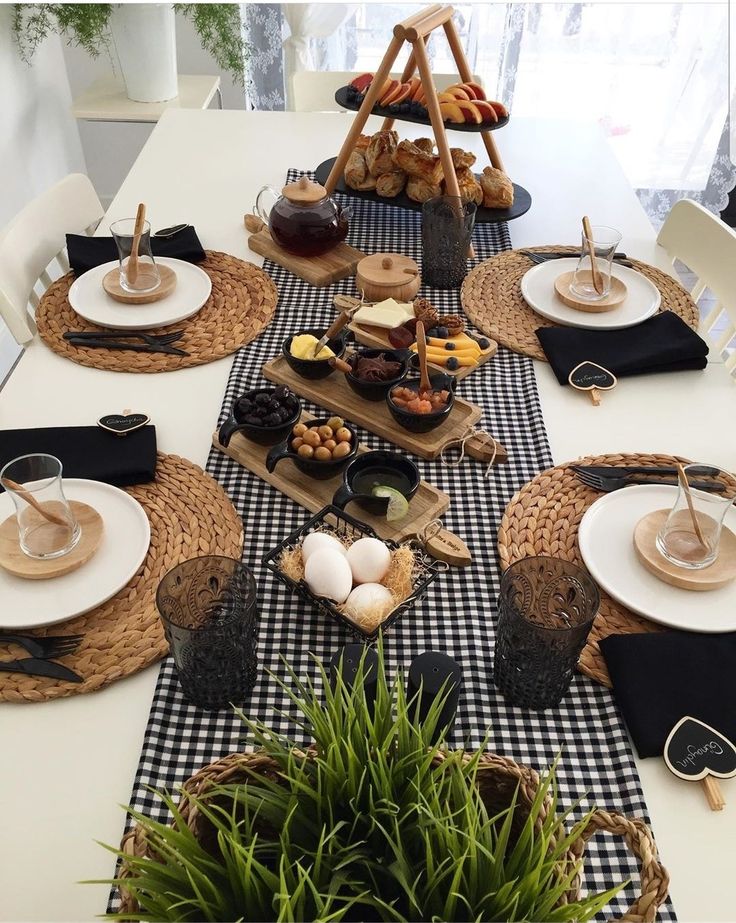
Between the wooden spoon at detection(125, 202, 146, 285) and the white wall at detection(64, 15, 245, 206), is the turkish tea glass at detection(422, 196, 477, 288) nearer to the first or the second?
the wooden spoon at detection(125, 202, 146, 285)

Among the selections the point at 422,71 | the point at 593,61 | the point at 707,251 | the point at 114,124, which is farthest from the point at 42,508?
the point at 593,61

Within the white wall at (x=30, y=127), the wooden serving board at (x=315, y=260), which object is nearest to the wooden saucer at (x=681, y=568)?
the wooden serving board at (x=315, y=260)

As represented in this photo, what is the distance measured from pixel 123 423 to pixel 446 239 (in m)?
0.72

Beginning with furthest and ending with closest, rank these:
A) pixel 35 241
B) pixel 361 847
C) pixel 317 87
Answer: pixel 317 87, pixel 35 241, pixel 361 847

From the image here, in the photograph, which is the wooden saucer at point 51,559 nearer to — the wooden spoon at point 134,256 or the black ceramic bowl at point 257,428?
the black ceramic bowl at point 257,428

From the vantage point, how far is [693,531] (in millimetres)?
998

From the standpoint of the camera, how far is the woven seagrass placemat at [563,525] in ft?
3.06

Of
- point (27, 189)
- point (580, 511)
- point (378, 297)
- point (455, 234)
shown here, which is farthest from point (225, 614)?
point (27, 189)

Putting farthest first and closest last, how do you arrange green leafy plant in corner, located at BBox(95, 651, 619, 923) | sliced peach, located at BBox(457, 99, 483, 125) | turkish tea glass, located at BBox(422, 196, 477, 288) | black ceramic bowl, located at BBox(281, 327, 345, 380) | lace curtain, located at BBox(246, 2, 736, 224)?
lace curtain, located at BBox(246, 2, 736, 224), sliced peach, located at BBox(457, 99, 483, 125), turkish tea glass, located at BBox(422, 196, 477, 288), black ceramic bowl, located at BBox(281, 327, 345, 380), green leafy plant in corner, located at BBox(95, 651, 619, 923)

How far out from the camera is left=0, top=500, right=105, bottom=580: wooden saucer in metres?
0.94

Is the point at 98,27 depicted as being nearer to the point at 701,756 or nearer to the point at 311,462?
the point at 311,462

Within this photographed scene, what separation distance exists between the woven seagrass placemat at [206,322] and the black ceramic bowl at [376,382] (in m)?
0.25

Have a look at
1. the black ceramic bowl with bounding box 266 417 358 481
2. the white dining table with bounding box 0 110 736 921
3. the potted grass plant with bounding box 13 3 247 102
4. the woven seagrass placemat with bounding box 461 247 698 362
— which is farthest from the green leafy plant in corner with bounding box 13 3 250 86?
the black ceramic bowl with bounding box 266 417 358 481

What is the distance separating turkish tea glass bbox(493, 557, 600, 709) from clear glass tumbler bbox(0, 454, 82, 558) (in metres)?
0.53
